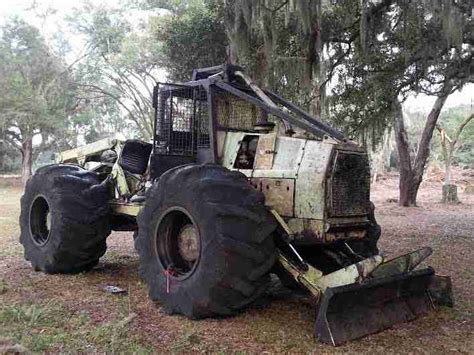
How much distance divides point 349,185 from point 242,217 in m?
1.16

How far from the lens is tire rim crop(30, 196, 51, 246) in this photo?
6941 mm

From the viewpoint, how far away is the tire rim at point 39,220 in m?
6.94

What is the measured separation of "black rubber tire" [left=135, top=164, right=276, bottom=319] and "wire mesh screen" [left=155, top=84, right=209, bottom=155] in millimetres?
1255

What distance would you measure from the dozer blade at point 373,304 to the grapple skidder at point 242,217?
11 mm

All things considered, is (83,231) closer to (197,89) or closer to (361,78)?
(197,89)

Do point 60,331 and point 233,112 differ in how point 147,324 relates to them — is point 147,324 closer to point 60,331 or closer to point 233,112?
point 60,331

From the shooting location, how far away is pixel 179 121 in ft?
20.1

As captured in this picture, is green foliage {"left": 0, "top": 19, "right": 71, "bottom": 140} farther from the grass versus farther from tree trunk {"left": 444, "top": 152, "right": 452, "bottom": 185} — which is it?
the grass

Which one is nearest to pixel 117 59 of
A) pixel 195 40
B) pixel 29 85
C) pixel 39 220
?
pixel 29 85

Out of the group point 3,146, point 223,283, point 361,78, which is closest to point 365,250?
point 223,283

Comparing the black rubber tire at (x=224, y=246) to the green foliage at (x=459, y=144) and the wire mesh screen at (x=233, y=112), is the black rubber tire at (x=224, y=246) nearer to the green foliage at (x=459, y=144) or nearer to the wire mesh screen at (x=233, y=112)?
the wire mesh screen at (x=233, y=112)

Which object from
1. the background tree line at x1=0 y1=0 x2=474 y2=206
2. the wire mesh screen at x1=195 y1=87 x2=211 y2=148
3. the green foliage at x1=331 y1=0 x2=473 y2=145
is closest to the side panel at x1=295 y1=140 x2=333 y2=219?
the wire mesh screen at x1=195 y1=87 x2=211 y2=148

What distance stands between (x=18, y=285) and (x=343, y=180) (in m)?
3.91

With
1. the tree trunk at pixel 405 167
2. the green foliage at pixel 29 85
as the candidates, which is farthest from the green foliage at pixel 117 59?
the tree trunk at pixel 405 167
